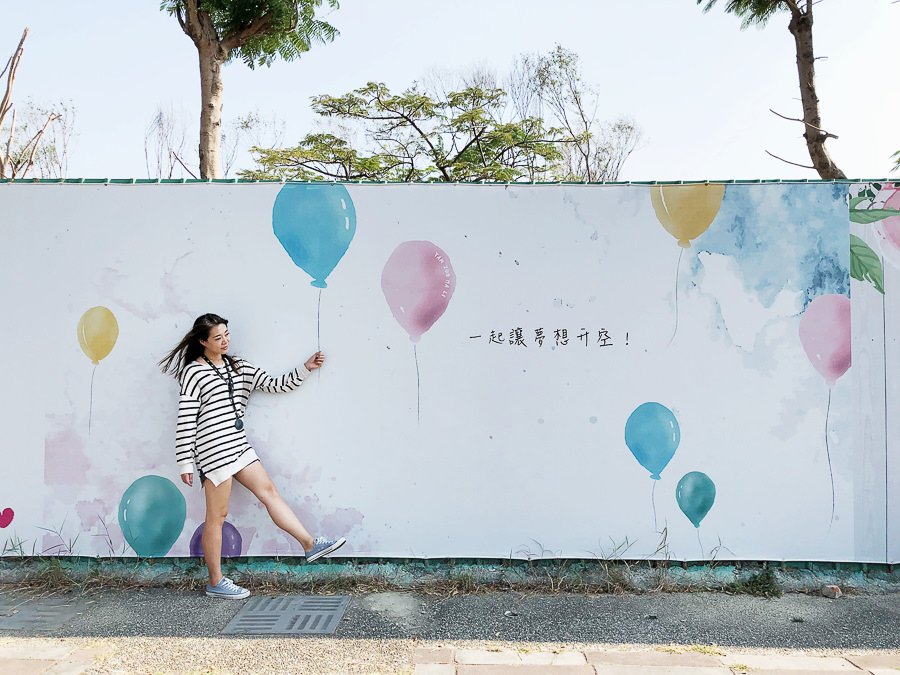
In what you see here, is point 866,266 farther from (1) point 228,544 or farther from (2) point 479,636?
(1) point 228,544

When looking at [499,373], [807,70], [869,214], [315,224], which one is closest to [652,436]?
[499,373]

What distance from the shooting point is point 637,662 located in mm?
2652

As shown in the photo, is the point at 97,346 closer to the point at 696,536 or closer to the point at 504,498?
the point at 504,498

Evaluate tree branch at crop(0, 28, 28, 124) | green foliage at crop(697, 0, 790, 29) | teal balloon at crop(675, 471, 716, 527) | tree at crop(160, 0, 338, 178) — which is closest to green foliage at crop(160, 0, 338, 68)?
tree at crop(160, 0, 338, 178)

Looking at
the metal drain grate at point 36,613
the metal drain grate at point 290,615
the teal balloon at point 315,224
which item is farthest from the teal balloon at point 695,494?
the metal drain grate at point 36,613

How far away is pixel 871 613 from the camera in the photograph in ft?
10.3

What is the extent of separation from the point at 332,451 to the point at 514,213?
175 cm

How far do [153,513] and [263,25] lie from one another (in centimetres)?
729

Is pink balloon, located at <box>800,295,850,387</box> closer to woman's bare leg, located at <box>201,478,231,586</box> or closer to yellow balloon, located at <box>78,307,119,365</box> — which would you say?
woman's bare leg, located at <box>201,478,231,586</box>

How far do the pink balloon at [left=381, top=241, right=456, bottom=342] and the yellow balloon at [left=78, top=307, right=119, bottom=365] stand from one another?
1.61 meters

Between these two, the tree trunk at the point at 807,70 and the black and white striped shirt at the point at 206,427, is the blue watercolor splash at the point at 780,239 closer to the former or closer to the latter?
the black and white striped shirt at the point at 206,427

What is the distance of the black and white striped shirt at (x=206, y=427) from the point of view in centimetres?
325

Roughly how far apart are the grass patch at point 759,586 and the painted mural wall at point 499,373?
138 millimetres

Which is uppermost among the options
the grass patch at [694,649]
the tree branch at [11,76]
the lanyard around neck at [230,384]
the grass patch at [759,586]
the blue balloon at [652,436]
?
the tree branch at [11,76]
